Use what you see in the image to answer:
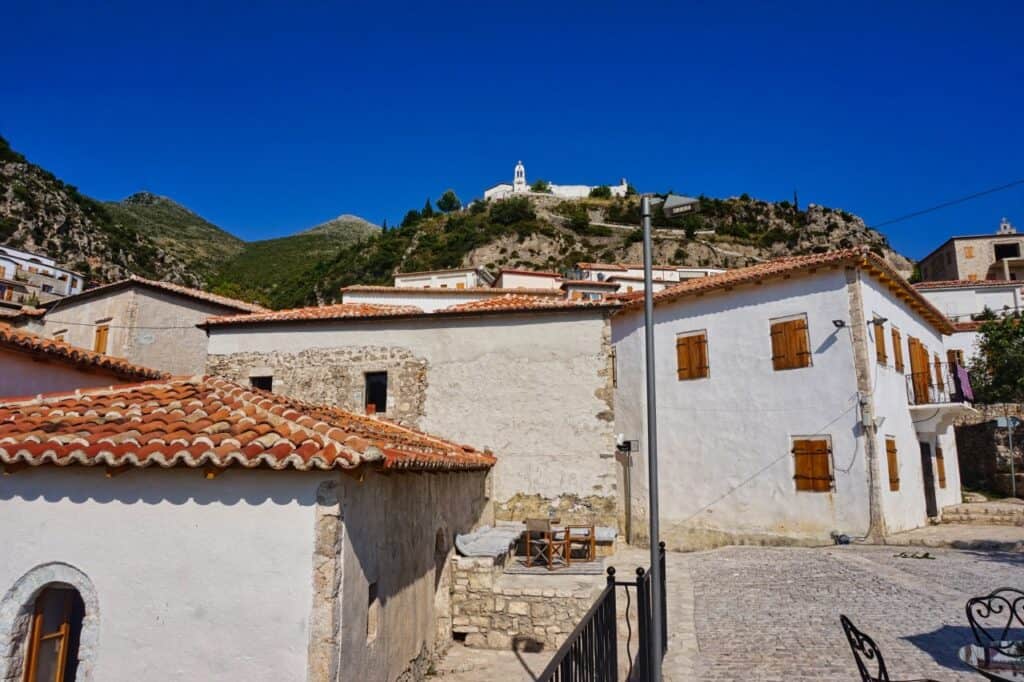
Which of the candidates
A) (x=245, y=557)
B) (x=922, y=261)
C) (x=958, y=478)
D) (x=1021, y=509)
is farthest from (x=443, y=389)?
(x=922, y=261)

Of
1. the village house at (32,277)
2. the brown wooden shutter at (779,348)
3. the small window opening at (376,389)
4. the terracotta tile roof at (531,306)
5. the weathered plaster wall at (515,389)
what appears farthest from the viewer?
the village house at (32,277)

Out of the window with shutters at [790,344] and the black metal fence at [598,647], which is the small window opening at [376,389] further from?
the black metal fence at [598,647]

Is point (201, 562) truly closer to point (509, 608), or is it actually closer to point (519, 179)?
point (509, 608)

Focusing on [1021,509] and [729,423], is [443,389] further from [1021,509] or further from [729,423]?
[1021,509]

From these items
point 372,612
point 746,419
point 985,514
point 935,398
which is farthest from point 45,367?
point 985,514

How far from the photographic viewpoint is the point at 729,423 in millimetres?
17641

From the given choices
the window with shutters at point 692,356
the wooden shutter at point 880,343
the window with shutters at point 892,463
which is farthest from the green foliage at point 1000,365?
the window with shutters at point 692,356

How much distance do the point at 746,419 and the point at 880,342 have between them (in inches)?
150

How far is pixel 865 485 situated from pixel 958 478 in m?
9.97

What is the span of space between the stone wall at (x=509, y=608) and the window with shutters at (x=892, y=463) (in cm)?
959

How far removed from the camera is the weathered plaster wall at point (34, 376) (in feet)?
34.6

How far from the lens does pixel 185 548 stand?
19.9 ft

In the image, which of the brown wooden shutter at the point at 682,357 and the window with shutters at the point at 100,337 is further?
the window with shutters at the point at 100,337

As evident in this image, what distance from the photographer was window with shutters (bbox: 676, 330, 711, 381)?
722 inches
